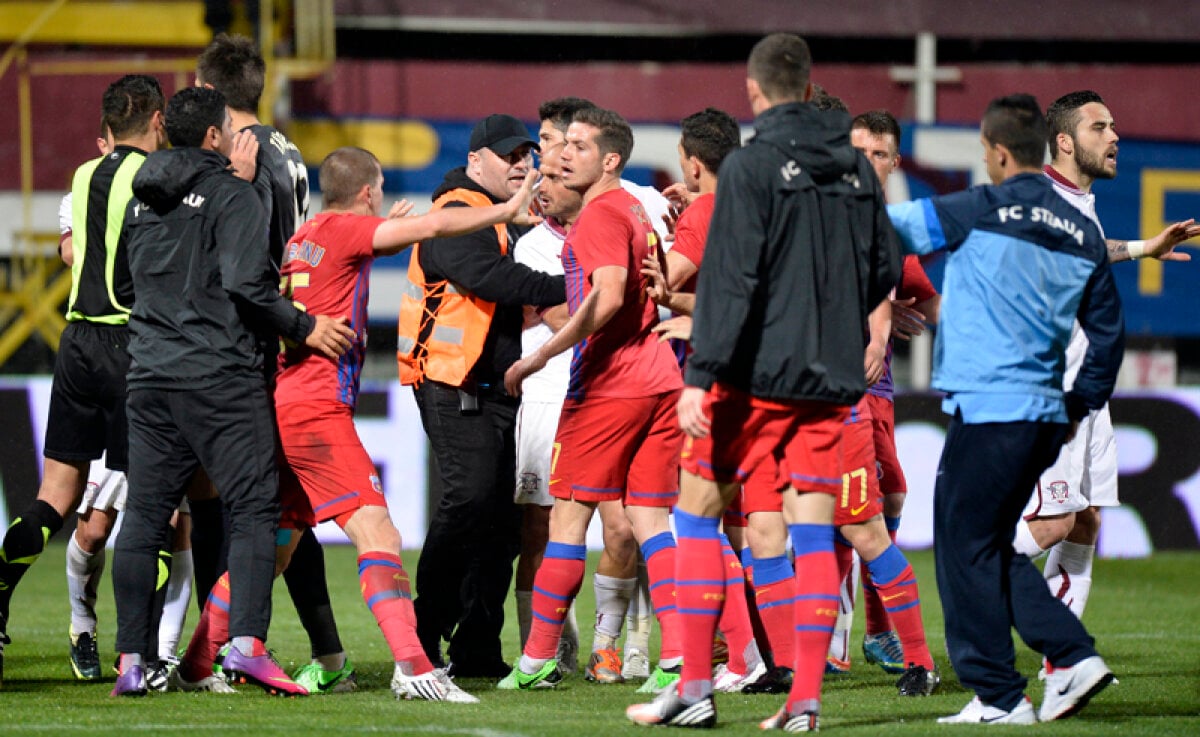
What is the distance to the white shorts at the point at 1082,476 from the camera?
7242 millimetres

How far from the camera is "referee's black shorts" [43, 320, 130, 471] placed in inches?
275

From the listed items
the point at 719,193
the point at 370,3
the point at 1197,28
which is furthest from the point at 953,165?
the point at 719,193

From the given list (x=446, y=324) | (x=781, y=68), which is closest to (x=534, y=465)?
(x=446, y=324)

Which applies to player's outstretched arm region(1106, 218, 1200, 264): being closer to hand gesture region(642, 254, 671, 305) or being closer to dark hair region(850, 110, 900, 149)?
dark hair region(850, 110, 900, 149)

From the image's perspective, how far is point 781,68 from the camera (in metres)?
5.43

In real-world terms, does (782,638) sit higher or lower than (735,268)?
lower

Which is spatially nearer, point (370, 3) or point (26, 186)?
point (26, 186)

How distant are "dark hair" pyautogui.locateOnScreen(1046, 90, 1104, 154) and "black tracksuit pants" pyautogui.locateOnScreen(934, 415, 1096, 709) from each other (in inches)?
85.8

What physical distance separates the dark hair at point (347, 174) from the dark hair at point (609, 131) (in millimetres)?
860

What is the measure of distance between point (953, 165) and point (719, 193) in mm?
11638

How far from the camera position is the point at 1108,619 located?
371 inches

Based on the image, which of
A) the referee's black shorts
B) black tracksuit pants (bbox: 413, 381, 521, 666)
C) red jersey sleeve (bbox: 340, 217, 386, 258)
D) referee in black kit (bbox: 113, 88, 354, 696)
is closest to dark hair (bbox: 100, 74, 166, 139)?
referee in black kit (bbox: 113, 88, 354, 696)

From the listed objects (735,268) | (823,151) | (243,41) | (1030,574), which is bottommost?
(1030,574)

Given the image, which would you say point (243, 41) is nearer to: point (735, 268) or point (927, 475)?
point (735, 268)
